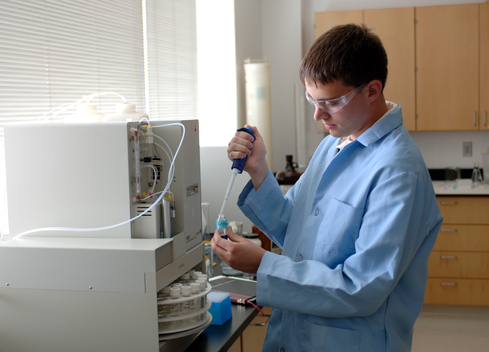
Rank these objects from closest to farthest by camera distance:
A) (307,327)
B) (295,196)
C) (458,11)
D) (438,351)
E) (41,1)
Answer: (307,327) → (295,196) → (41,1) → (438,351) → (458,11)

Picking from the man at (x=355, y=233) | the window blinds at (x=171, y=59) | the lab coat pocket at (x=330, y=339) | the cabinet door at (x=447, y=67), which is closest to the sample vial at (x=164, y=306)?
the man at (x=355, y=233)

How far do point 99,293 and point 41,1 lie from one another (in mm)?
1285

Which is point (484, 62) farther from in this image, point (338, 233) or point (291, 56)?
point (338, 233)

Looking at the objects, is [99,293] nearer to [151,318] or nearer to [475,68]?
[151,318]

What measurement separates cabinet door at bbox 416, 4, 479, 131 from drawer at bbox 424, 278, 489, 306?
3.96ft

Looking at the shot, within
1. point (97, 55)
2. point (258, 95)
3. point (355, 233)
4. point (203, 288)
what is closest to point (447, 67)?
point (258, 95)

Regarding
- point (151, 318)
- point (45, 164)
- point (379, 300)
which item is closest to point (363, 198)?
point (379, 300)

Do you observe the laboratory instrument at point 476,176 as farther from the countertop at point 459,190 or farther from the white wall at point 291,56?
the white wall at point 291,56

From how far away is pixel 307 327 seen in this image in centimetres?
108

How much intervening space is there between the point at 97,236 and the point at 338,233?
59 cm

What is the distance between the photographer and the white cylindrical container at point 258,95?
3066 mm

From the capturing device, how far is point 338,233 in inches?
40.4

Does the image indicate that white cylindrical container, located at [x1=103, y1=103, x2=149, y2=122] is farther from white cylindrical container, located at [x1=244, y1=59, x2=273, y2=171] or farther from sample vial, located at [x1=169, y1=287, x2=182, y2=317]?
white cylindrical container, located at [x1=244, y1=59, x2=273, y2=171]

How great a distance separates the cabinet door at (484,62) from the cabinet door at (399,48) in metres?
0.51
